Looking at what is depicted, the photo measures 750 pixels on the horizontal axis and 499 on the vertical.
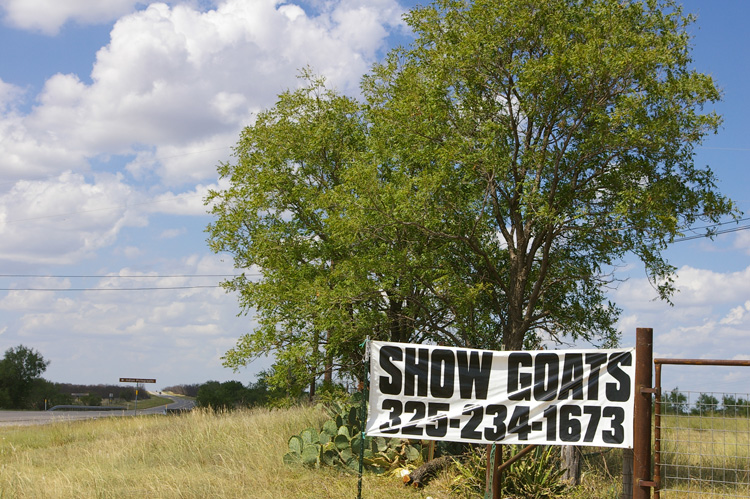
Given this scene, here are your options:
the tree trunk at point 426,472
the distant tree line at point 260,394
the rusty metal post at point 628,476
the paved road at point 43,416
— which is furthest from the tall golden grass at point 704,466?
the paved road at point 43,416

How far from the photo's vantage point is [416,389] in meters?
8.85

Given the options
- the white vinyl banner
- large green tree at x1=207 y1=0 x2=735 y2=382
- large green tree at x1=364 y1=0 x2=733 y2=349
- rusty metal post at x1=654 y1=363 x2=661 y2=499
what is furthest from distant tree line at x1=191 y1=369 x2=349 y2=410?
rusty metal post at x1=654 y1=363 x2=661 y2=499

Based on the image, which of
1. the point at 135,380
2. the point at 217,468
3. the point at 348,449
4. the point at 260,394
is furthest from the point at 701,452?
the point at 260,394

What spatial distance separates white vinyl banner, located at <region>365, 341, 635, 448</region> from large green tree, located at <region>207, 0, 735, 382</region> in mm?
Answer: 6538

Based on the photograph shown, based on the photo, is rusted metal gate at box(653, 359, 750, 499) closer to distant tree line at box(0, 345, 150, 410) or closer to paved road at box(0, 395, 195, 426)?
paved road at box(0, 395, 195, 426)

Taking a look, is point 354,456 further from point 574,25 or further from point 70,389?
point 70,389

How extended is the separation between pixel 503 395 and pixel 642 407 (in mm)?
1641

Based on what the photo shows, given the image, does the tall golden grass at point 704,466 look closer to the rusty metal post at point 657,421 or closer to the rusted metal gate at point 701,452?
the rusted metal gate at point 701,452

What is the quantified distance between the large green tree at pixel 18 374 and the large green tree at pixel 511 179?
5261cm

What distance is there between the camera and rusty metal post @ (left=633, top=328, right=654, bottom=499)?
7500 millimetres

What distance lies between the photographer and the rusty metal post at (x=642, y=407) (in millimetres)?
7500

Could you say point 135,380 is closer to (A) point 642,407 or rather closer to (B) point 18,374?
(A) point 642,407

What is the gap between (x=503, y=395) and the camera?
8.51m

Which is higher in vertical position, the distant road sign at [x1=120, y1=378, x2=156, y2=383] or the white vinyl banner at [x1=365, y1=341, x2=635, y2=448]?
the white vinyl banner at [x1=365, y1=341, x2=635, y2=448]
